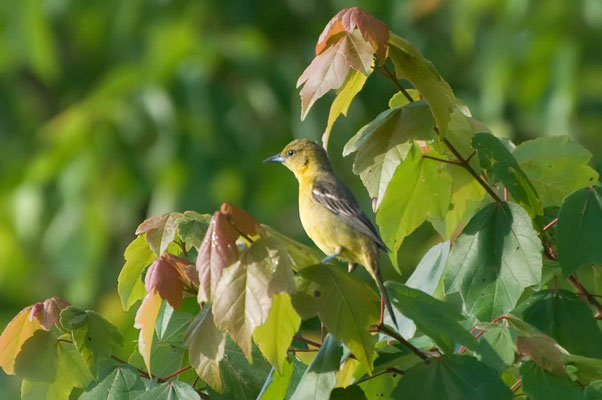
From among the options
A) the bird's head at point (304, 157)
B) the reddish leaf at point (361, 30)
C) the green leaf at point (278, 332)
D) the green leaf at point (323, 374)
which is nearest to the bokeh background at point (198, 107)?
the bird's head at point (304, 157)

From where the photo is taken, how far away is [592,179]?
8.02 feet

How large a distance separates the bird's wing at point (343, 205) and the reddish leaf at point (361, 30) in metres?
0.96

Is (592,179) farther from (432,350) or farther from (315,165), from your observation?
(315,165)

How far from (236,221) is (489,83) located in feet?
25.3

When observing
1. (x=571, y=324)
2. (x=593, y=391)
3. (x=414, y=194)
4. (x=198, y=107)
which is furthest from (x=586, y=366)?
(x=198, y=107)

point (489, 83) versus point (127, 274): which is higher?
point (127, 274)

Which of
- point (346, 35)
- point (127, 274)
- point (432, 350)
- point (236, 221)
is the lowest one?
point (432, 350)

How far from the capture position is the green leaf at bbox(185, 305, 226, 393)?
1847mm

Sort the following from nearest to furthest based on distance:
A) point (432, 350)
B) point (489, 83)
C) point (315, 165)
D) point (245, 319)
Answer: point (245, 319), point (432, 350), point (315, 165), point (489, 83)

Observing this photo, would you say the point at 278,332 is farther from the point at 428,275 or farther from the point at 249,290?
the point at 428,275

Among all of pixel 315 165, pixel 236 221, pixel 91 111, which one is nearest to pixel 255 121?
pixel 91 111

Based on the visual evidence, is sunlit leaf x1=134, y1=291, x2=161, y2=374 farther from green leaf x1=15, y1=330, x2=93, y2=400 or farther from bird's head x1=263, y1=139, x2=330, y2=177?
bird's head x1=263, y1=139, x2=330, y2=177

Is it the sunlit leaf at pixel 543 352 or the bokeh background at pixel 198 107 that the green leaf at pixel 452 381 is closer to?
the sunlit leaf at pixel 543 352

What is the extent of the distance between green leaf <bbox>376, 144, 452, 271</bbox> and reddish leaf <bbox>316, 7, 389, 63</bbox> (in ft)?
1.33
